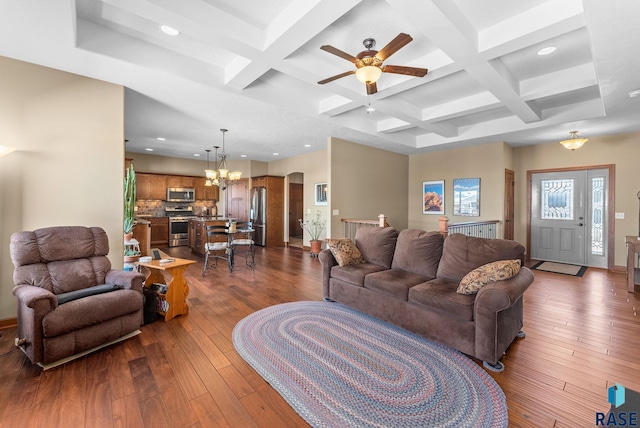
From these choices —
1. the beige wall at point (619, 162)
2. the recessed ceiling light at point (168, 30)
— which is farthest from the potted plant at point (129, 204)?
the beige wall at point (619, 162)

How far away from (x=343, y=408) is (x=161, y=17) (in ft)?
11.0

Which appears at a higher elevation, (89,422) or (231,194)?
(231,194)

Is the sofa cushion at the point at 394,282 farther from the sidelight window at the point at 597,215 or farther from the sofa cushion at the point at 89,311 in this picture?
the sidelight window at the point at 597,215

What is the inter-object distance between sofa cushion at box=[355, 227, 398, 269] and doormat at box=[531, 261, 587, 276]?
14.2ft

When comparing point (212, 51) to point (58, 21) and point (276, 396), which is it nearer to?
point (58, 21)

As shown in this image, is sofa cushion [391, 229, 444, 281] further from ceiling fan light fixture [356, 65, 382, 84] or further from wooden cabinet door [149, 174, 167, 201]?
wooden cabinet door [149, 174, 167, 201]

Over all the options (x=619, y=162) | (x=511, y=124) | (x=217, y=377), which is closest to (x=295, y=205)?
(x=511, y=124)

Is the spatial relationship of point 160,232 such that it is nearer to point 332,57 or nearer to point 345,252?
point 345,252

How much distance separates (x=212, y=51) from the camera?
3.25 metres

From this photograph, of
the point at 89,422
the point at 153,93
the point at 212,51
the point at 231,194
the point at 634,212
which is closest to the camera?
the point at 89,422

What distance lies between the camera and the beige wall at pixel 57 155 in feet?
9.60

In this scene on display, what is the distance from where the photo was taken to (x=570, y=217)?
6.25m

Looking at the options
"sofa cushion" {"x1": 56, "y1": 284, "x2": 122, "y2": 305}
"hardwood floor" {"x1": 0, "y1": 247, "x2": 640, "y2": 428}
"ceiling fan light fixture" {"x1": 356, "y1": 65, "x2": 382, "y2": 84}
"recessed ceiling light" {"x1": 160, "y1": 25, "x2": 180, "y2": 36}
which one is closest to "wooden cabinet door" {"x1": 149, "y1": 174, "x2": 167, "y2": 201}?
"hardwood floor" {"x1": 0, "y1": 247, "x2": 640, "y2": 428}

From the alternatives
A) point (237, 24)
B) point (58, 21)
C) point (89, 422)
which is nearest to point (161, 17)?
point (237, 24)
